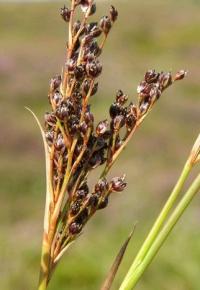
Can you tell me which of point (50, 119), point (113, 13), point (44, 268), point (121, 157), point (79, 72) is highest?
point (113, 13)

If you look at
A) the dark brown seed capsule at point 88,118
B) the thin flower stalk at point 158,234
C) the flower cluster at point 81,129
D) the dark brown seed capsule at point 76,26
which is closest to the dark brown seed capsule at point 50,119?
the flower cluster at point 81,129

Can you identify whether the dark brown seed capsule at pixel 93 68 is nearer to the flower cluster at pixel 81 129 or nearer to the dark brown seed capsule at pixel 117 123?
the flower cluster at pixel 81 129

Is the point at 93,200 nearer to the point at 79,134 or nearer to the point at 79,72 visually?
the point at 79,134

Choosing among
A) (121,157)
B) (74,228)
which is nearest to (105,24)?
(74,228)

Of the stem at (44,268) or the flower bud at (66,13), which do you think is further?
the flower bud at (66,13)

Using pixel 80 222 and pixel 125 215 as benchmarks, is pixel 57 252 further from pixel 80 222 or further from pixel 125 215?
pixel 125 215

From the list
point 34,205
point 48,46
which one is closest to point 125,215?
point 34,205
